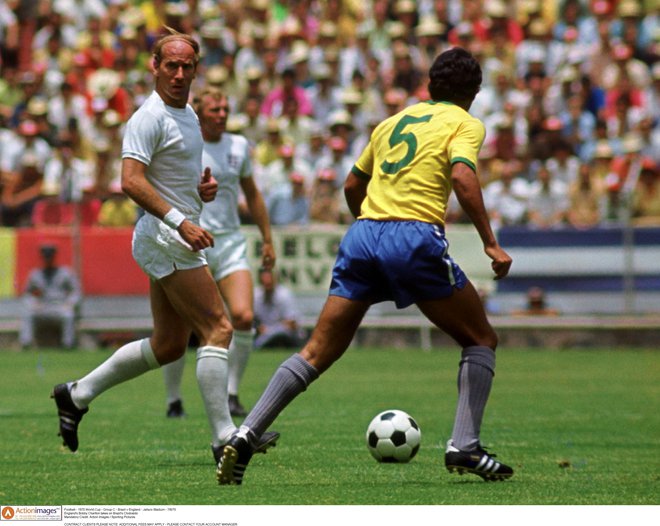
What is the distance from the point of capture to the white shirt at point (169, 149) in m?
9.06

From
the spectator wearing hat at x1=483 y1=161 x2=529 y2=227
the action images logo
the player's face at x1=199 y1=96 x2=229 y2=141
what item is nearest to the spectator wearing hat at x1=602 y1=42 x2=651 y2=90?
the spectator wearing hat at x1=483 y1=161 x2=529 y2=227

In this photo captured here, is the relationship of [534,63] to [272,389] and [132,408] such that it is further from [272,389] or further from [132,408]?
[272,389]

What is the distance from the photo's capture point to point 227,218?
1263 cm

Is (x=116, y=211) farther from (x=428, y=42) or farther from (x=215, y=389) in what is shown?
(x=215, y=389)

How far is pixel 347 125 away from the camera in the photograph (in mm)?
22547

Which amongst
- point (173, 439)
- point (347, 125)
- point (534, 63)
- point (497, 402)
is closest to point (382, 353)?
point (347, 125)

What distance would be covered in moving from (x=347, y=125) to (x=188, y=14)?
14.0 feet

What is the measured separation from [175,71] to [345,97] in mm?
13903

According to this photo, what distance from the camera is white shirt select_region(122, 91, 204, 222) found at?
357 inches

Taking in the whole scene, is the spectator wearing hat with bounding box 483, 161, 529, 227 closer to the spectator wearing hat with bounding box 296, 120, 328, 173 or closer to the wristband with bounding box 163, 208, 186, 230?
the spectator wearing hat with bounding box 296, 120, 328, 173

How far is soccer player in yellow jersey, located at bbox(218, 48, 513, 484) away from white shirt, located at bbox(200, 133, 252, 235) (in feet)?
12.8

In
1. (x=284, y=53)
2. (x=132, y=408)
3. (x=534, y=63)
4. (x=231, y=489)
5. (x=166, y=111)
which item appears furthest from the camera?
(x=284, y=53)

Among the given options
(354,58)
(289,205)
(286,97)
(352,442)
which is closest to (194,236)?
(352,442)

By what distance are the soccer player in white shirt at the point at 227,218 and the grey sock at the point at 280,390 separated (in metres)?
3.78
